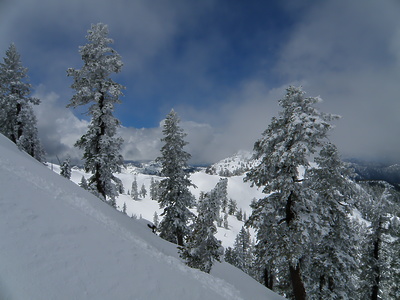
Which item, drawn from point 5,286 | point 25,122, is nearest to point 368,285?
point 5,286

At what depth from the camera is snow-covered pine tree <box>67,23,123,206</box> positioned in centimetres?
1495

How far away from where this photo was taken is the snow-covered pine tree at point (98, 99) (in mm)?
14945

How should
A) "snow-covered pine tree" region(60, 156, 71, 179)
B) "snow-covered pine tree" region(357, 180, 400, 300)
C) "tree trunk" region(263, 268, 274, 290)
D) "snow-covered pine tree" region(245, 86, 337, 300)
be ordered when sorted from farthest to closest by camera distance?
1. "snow-covered pine tree" region(60, 156, 71, 179)
2. "tree trunk" region(263, 268, 274, 290)
3. "snow-covered pine tree" region(357, 180, 400, 300)
4. "snow-covered pine tree" region(245, 86, 337, 300)

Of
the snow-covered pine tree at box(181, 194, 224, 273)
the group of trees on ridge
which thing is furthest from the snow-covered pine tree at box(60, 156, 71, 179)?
the snow-covered pine tree at box(181, 194, 224, 273)

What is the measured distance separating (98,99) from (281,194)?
45.4ft

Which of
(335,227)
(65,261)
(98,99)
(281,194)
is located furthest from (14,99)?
(335,227)

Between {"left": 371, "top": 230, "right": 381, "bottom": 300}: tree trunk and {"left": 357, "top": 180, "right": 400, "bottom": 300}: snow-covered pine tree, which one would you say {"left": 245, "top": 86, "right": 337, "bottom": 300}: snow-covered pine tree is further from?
{"left": 371, "top": 230, "right": 381, "bottom": 300}: tree trunk

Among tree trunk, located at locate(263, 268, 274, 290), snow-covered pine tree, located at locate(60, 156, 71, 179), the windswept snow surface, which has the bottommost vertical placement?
tree trunk, located at locate(263, 268, 274, 290)

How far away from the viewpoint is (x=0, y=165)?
8758 mm

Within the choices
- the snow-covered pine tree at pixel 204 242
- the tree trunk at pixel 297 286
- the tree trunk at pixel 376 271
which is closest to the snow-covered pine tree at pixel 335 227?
the tree trunk at pixel 297 286

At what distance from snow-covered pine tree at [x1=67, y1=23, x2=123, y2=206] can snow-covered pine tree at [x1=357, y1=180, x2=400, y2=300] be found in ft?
70.6

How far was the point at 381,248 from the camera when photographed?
19.2m

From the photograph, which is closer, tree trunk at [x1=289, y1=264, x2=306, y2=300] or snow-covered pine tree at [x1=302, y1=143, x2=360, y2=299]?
tree trunk at [x1=289, y1=264, x2=306, y2=300]

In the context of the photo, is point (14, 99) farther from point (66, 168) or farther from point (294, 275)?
point (294, 275)
